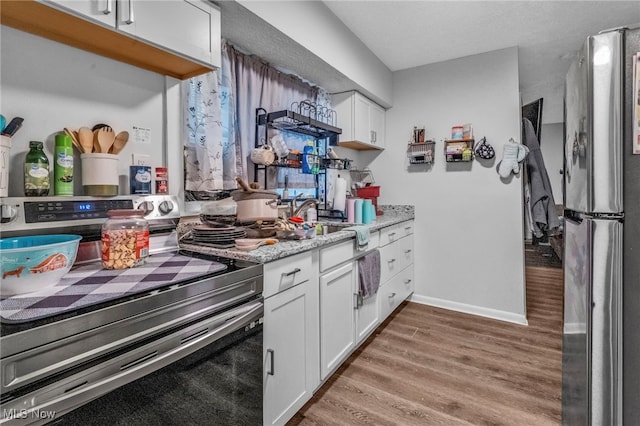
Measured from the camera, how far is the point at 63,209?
1152 mm

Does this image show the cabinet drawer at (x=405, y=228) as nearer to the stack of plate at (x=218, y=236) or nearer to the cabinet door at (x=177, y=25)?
the stack of plate at (x=218, y=236)

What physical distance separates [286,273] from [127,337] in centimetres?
72

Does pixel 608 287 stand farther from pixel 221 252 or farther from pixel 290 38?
pixel 290 38

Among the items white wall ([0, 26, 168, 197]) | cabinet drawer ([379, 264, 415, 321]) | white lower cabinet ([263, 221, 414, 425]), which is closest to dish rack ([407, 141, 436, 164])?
cabinet drawer ([379, 264, 415, 321])

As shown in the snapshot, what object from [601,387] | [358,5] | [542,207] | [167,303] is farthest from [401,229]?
[167,303]

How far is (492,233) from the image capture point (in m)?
A: 2.97

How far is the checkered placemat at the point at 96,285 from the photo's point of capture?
2.44 ft

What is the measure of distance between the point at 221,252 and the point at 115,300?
1.87 feet

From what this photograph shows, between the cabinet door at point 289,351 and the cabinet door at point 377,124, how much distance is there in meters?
2.04

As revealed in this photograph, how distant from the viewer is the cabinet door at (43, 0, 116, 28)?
989mm

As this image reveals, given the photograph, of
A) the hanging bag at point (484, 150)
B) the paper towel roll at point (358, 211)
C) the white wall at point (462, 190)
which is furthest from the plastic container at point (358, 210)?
the hanging bag at point (484, 150)

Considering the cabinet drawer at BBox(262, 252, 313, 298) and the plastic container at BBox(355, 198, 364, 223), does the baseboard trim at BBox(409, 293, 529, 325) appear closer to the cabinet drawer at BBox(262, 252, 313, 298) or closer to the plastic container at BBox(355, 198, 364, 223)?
the plastic container at BBox(355, 198, 364, 223)

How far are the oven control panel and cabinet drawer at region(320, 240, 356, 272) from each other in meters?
0.85

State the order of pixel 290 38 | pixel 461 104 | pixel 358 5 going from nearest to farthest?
pixel 290 38, pixel 358 5, pixel 461 104
